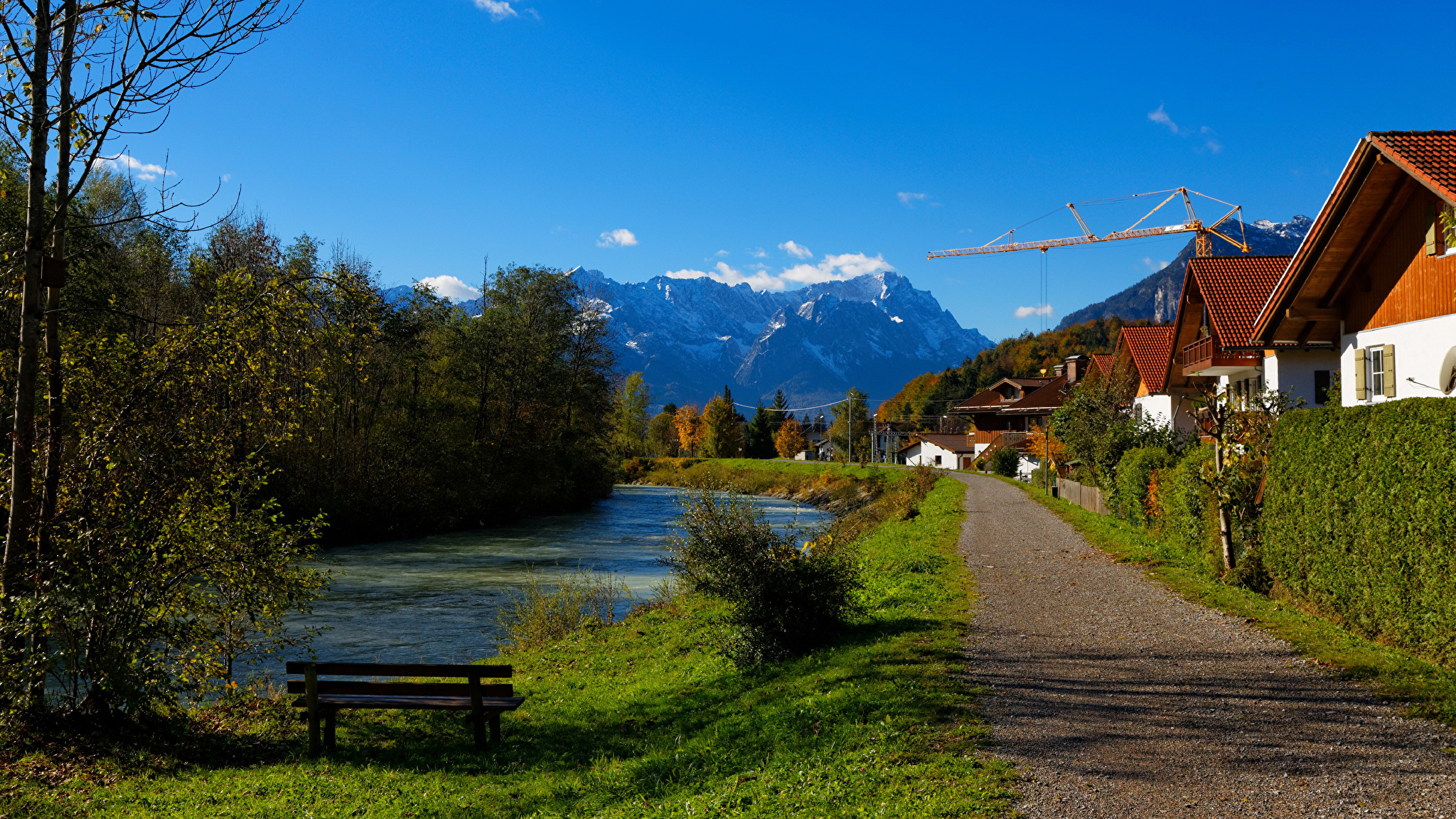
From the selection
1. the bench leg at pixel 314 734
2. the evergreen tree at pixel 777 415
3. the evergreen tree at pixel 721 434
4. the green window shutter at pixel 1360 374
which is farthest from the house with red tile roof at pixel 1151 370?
the evergreen tree at pixel 777 415

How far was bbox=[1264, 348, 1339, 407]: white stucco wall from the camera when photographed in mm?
21516

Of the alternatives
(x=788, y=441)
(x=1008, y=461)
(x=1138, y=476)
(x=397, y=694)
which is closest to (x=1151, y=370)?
(x=1138, y=476)

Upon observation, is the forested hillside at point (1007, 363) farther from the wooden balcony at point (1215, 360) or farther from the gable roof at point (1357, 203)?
the gable roof at point (1357, 203)

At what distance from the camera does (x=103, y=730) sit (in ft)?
29.8

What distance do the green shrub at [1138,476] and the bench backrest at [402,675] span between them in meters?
18.3

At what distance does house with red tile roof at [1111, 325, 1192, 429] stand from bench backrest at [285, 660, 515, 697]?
30.3 metres

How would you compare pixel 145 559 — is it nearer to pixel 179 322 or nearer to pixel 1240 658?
pixel 179 322

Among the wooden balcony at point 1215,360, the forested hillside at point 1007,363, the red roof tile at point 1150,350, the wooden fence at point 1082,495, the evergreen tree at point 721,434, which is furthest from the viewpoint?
the forested hillside at point 1007,363

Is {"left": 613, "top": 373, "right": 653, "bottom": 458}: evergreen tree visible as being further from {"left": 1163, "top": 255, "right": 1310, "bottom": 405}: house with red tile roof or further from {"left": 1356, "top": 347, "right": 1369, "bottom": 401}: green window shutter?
{"left": 1356, "top": 347, "right": 1369, "bottom": 401}: green window shutter

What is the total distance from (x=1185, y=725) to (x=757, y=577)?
5158mm

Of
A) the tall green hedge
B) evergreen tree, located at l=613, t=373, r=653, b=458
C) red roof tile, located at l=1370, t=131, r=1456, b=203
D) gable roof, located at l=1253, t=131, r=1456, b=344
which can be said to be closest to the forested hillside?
evergreen tree, located at l=613, t=373, r=653, b=458

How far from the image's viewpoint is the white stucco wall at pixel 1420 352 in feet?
52.0

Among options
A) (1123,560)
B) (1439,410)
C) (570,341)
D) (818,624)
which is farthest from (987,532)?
(570,341)

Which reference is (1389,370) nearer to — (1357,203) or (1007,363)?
(1357,203)
